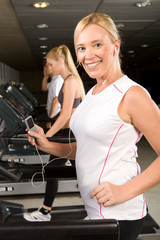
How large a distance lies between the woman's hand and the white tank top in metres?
0.08

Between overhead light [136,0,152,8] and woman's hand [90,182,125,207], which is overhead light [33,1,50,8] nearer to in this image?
overhead light [136,0,152,8]

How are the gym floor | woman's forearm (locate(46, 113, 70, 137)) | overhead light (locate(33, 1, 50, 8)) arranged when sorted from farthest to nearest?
overhead light (locate(33, 1, 50, 8)) → the gym floor → woman's forearm (locate(46, 113, 70, 137))

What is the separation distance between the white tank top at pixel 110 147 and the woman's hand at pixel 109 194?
0.08 meters

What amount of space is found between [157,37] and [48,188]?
24.0 ft

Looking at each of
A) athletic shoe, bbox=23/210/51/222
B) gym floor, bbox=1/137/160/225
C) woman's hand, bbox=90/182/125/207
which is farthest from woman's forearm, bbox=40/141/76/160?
gym floor, bbox=1/137/160/225

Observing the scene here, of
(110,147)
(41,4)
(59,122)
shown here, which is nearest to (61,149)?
(110,147)

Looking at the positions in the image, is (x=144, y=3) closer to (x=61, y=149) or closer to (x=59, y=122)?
(x=59, y=122)

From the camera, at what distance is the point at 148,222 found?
106 inches

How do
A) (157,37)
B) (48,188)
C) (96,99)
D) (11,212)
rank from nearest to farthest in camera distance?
(96,99)
(11,212)
(48,188)
(157,37)

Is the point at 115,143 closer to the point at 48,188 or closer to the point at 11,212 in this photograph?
the point at 11,212

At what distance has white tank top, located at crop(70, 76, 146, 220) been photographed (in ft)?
3.77

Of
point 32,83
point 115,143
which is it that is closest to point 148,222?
point 115,143

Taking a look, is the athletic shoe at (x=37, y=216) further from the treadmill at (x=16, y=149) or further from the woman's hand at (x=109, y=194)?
the woman's hand at (x=109, y=194)

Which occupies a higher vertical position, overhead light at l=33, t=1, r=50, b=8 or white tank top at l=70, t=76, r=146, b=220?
overhead light at l=33, t=1, r=50, b=8
